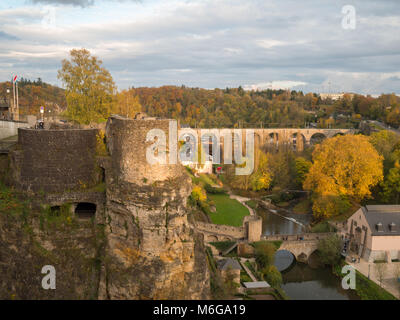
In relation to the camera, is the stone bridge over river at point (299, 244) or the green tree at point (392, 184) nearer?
the stone bridge over river at point (299, 244)

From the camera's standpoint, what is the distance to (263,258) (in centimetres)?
2905

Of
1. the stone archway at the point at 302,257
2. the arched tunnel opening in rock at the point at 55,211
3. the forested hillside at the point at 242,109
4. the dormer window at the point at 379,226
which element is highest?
the forested hillside at the point at 242,109

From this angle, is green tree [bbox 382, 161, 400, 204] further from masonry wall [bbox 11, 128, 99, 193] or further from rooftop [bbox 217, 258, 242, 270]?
masonry wall [bbox 11, 128, 99, 193]

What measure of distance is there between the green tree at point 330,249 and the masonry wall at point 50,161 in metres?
21.3

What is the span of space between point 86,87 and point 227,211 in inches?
886

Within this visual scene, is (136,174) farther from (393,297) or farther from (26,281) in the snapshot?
(393,297)

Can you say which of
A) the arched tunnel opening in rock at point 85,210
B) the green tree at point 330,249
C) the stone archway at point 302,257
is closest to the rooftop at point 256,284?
the green tree at point 330,249

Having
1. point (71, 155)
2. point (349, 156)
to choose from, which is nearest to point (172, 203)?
point (71, 155)

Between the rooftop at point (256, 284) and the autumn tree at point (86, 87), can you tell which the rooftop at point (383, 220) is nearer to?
the rooftop at point (256, 284)

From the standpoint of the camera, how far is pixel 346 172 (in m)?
39.3

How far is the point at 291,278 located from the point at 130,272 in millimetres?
18614

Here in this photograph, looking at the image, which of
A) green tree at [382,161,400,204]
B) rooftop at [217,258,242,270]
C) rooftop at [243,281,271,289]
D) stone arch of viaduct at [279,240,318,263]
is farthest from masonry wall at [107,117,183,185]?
green tree at [382,161,400,204]

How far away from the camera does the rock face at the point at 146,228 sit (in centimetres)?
1470

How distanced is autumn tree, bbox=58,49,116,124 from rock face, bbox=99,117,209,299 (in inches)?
530
